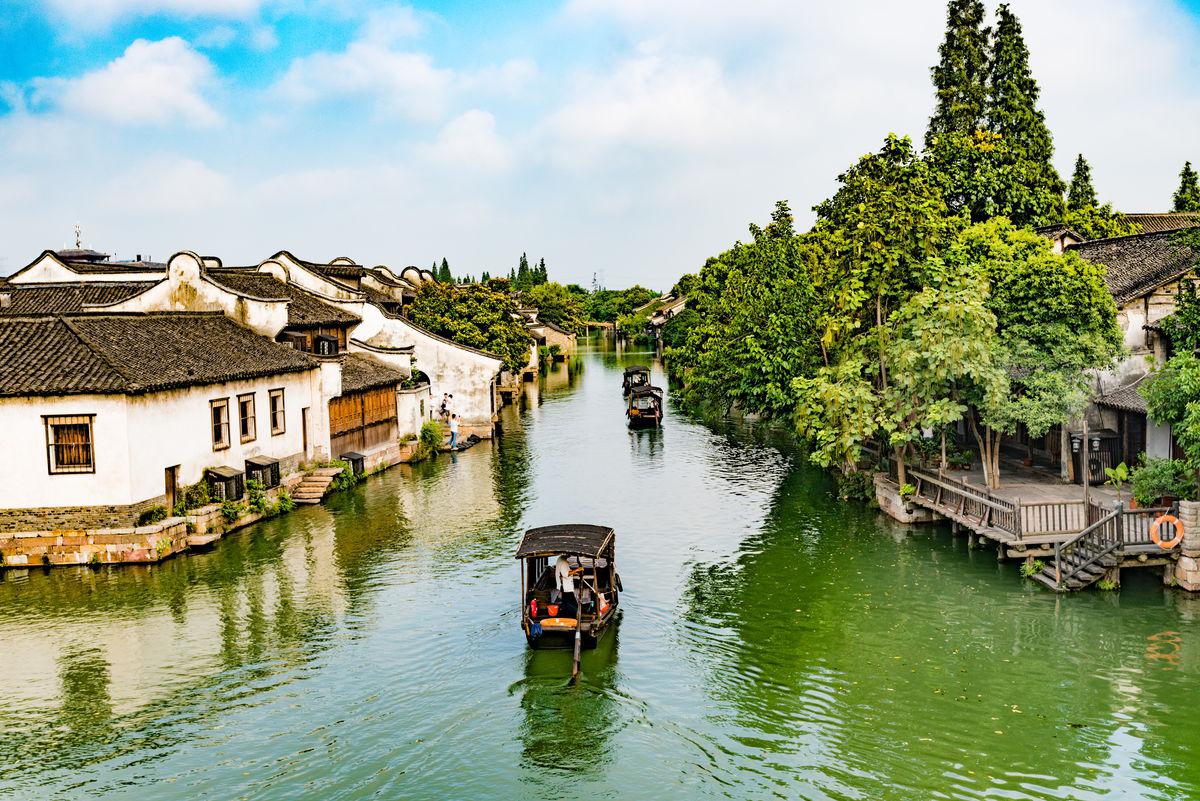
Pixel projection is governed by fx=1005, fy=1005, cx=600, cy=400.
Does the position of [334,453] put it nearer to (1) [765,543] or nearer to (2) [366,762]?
(1) [765,543]

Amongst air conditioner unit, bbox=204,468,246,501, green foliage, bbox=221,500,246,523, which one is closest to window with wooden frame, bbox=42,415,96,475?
air conditioner unit, bbox=204,468,246,501

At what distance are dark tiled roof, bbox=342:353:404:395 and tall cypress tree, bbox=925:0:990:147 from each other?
34.9 m

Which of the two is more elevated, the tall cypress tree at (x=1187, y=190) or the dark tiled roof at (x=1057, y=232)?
the tall cypress tree at (x=1187, y=190)

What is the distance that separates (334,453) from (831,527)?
66.7 feet

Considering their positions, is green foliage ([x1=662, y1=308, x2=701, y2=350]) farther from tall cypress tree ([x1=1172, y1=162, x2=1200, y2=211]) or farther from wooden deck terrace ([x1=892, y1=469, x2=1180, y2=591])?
wooden deck terrace ([x1=892, y1=469, x2=1180, y2=591])

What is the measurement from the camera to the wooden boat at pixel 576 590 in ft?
67.5

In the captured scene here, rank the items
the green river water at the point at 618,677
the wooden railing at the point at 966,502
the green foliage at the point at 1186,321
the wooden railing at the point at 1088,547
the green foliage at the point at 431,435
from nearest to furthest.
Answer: the green river water at the point at 618,677 < the wooden railing at the point at 1088,547 < the green foliage at the point at 1186,321 < the wooden railing at the point at 966,502 < the green foliage at the point at 431,435

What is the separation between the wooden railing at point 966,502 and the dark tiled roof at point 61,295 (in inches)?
1381

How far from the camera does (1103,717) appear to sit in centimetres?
1753

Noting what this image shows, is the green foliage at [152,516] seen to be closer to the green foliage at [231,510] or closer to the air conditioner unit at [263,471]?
the green foliage at [231,510]

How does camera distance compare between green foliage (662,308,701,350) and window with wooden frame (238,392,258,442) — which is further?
green foliage (662,308,701,350)

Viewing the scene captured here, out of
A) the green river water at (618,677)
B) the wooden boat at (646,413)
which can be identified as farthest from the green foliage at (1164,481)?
the wooden boat at (646,413)

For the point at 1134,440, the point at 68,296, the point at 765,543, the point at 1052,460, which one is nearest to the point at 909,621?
the point at 765,543

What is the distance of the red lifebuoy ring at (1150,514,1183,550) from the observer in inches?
887
